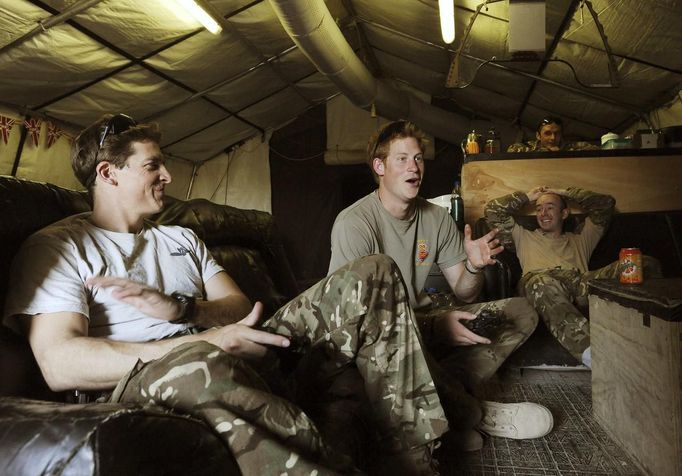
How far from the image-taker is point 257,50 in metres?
4.15

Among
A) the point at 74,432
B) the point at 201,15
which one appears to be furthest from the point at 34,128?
the point at 74,432

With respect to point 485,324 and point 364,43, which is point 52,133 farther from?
point 485,324

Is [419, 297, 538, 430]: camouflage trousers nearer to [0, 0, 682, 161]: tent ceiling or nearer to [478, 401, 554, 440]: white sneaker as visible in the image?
[478, 401, 554, 440]: white sneaker

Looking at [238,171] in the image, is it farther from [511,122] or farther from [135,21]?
[511,122]

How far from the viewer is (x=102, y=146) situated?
4.43 feet

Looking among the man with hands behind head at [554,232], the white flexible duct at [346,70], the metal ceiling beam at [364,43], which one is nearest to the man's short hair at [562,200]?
the man with hands behind head at [554,232]

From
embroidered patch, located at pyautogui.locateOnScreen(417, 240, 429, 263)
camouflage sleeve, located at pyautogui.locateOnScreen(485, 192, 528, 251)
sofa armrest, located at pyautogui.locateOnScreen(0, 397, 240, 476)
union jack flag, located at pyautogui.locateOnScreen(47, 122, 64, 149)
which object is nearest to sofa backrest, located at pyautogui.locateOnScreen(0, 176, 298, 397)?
sofa armrest, located at pyautogui.locateOnScreen(0, 397, 240, 476)

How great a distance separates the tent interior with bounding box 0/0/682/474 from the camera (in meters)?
2.98

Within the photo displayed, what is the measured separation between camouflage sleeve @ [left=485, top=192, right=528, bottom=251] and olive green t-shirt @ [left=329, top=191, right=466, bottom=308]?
3.47 ft

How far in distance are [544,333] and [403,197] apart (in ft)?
3.72

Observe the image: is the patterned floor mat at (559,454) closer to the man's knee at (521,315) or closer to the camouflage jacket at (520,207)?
the man's knee at (521,315)

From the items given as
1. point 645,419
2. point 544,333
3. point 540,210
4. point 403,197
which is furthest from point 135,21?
point 645,419

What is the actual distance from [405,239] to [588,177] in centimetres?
184

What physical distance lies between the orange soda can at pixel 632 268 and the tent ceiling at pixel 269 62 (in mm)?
1963
